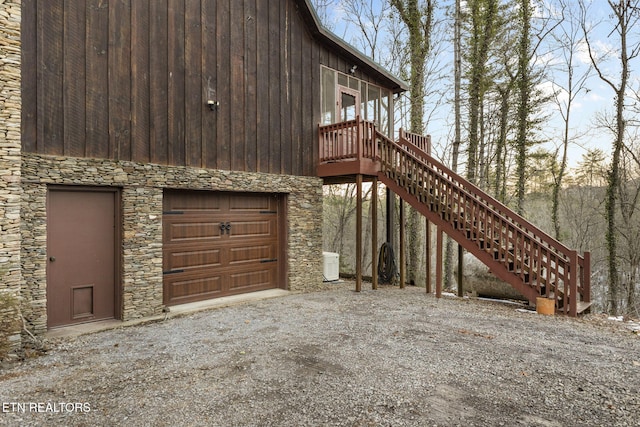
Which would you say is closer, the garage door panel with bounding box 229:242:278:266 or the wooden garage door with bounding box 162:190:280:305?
the wooden garage door with bounding box 162:190:280:305

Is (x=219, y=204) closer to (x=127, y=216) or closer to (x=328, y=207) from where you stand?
(x=127, y=216)

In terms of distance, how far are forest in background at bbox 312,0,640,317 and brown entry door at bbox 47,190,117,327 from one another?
8.06 m

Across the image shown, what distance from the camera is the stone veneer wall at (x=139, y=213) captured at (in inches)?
175

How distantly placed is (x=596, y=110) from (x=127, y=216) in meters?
14.7

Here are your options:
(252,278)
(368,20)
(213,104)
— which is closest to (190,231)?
(252,278)

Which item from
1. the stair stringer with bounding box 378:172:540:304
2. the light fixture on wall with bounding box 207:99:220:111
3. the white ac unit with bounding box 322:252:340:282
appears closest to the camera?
the stair stringer with bounding box 378:172:540:304

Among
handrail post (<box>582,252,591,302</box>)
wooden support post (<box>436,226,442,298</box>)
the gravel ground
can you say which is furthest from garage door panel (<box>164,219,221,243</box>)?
handrail post (<box>582,252,591,302</box>)

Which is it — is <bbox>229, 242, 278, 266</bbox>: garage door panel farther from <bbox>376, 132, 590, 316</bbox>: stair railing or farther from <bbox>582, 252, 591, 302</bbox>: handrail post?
<bbox>582, 252, 591, 302</bbox>: handrail post

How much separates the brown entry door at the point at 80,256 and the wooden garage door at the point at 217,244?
3.07ft

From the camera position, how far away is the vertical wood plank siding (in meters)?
4.78

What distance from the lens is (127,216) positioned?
534cm

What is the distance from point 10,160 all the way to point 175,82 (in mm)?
2743

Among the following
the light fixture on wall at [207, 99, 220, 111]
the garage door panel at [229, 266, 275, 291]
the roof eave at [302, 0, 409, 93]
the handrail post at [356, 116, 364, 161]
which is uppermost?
the roof eave at [302, 0, 409, 93]

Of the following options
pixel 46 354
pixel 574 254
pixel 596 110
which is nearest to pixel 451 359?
pixel 574 254
